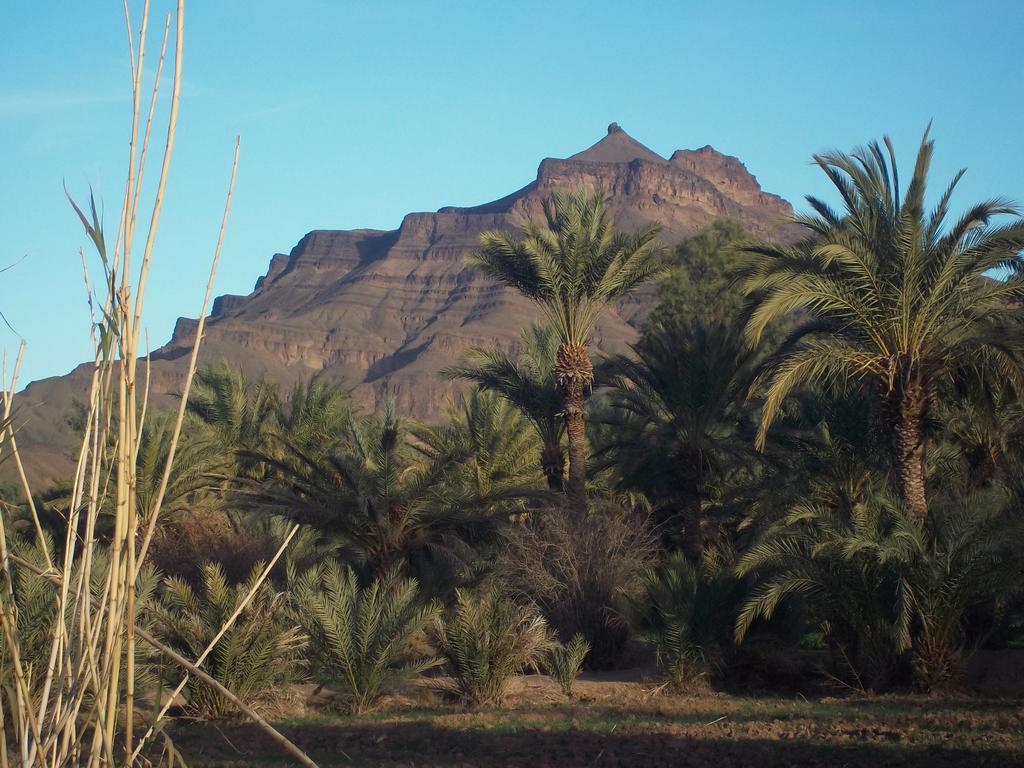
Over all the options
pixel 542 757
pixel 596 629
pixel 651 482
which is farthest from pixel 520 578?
pixel 542 757

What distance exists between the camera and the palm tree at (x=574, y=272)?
22.3 metres

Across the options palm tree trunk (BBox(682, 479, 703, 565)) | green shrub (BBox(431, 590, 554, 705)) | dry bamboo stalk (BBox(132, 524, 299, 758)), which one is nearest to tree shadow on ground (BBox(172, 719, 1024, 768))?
green shrub (BBox(431, 590, 554, 705))

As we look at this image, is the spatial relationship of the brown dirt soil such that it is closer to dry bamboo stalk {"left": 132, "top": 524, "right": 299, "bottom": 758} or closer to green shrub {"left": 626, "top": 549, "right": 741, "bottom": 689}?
green shrub {"left": 626, "top": 549, "right": 741, "bottom": 689}

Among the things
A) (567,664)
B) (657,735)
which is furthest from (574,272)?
(657,735)

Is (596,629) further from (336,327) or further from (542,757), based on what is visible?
(336,327)

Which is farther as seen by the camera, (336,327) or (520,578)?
(336,327)

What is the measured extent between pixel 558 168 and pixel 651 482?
551 ft

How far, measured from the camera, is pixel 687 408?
21391 mm

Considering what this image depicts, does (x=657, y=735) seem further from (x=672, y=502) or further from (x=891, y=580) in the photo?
(x=672, y=502)

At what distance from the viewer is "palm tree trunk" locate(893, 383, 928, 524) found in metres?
15.4

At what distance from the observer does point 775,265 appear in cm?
1658

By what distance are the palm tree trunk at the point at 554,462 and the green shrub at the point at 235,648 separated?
39.2 feet

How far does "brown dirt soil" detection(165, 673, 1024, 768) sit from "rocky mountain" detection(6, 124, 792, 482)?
313 feet

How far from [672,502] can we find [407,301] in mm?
146049
